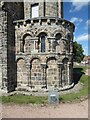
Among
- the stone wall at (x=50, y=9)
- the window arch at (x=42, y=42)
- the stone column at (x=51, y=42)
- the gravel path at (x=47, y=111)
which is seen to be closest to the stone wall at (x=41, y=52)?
the stone column at (x=51, y=42)

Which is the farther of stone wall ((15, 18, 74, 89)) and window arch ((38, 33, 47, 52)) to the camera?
window arch ((38, 33, 47, 52))

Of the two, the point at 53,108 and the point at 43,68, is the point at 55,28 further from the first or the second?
Result: the point at 53,108

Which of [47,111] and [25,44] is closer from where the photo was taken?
[47,111]

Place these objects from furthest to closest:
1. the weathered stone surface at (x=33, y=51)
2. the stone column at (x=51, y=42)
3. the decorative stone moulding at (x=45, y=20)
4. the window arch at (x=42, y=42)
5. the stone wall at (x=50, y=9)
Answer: the stone wall at (x=50, y=9)
the window arch at (x=42, y=42)
the stone column at (x=51, y=42)
the decorative stone moulding at (x=45, y=20)
the weathered stone surface at (x=33, y=51)

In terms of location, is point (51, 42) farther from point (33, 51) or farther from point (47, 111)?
point (47, 111)

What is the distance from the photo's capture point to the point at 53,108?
11477 mm

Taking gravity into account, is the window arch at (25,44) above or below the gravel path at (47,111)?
above

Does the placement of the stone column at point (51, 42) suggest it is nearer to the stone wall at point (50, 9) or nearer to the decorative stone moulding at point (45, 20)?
the decorative stone moulding at point (45, 20)

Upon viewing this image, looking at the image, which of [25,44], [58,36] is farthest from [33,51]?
[58,36]

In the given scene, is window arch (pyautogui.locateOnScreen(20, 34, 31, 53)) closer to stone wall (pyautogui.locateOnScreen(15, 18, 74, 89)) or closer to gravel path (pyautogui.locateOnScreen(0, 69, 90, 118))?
stone wall (pyautogui.locateOnScreen(15, 18, 74, 89))

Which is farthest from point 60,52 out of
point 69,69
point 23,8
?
point 23,8

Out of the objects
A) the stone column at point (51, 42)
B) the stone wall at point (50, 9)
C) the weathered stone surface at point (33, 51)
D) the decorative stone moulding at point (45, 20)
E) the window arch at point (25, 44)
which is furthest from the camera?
the stone wall at point (50, 9)

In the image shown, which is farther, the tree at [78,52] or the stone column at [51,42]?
the tree at [78,52]

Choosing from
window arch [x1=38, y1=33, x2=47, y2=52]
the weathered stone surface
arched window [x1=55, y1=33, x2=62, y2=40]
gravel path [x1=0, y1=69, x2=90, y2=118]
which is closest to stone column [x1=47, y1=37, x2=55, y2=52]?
the weathered stone surface
